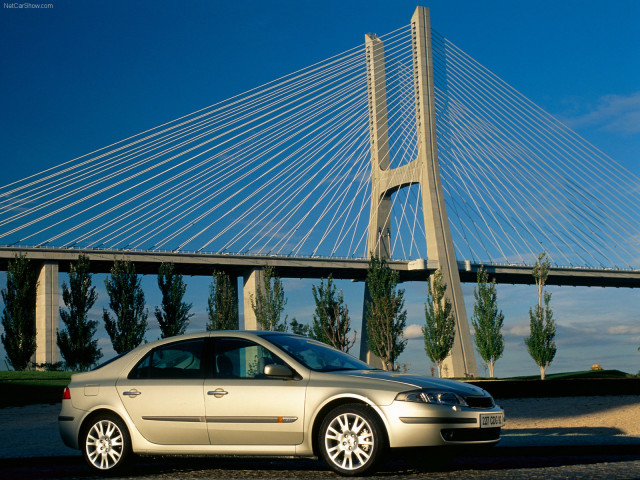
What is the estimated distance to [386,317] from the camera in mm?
44250

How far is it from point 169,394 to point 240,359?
820mm

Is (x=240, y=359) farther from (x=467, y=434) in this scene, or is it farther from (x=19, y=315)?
(x=19, y=315)

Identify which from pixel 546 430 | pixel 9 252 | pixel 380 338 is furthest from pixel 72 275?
pixel 546 430

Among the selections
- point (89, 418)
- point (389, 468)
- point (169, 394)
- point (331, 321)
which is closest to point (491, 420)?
point (389, 468)

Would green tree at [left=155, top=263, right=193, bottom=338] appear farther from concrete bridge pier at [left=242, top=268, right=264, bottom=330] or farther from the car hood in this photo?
the car hood

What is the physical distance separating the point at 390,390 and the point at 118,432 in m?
3.12

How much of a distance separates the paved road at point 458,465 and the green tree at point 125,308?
34877mm

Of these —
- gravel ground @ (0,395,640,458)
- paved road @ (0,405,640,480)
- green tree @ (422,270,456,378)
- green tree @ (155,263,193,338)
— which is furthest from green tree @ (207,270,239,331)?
paved road @ (0,405,640,480)

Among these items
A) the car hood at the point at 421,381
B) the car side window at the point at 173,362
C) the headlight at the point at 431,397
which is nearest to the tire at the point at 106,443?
the car side window at the point at 173,362

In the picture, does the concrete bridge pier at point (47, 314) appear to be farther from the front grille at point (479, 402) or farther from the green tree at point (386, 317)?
the front grille at point (479, 402)

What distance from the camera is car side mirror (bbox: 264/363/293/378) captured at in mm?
7637

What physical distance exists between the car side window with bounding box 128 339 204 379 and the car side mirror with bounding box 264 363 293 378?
0.94 m

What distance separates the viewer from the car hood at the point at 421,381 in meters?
7.48

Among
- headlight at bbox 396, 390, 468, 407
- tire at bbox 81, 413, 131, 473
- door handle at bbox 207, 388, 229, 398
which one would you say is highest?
door handle at bbox 207, 388, 229, 398
